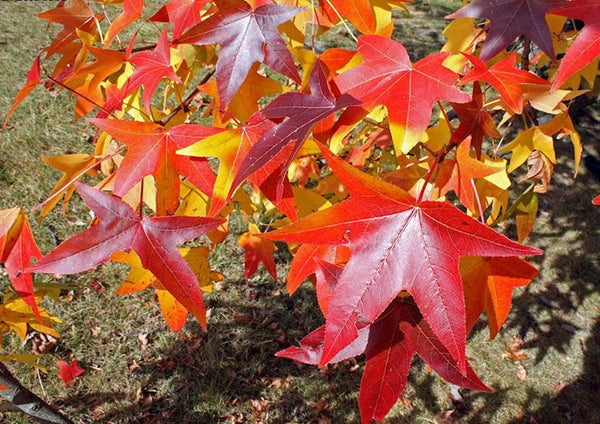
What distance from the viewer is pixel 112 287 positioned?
310 centimetres

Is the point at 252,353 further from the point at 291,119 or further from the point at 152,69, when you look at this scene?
the point at 291,119

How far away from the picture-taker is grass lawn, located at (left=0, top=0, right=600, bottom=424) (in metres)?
2.61

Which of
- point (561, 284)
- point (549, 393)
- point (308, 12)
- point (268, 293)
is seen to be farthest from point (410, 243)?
point (561, 284)

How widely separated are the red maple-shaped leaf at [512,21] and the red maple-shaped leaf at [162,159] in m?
0.67

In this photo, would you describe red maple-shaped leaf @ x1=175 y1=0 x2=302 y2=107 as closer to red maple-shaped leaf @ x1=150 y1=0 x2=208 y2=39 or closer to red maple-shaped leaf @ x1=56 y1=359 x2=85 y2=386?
red maple-shaped leaf @ x1=150 y1=0 x2=208 y2=39

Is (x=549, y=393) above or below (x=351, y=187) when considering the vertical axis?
below

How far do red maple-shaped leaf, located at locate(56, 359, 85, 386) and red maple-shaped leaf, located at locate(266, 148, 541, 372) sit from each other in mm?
2316

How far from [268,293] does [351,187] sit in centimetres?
246

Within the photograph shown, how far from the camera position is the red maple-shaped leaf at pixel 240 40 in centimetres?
100

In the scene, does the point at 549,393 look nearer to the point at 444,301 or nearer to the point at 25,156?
the point at 444,301

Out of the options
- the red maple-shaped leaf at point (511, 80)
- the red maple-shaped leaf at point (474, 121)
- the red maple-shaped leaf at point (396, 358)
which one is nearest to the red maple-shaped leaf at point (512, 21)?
the red maple-shaped leaf at point (511, 80)

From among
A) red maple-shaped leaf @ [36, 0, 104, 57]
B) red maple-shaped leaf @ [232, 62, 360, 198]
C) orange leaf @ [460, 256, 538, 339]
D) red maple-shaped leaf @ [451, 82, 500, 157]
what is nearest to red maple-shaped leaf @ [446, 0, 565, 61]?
red maple-shaped leaf @ [451, 82, 500, 157]

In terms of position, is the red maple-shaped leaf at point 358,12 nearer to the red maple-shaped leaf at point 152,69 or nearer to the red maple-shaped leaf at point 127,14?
the red maple-shaped leaf at point 152,69

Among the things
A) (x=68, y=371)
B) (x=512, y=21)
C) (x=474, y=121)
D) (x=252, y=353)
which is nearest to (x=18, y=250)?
(x=474, y=121)
